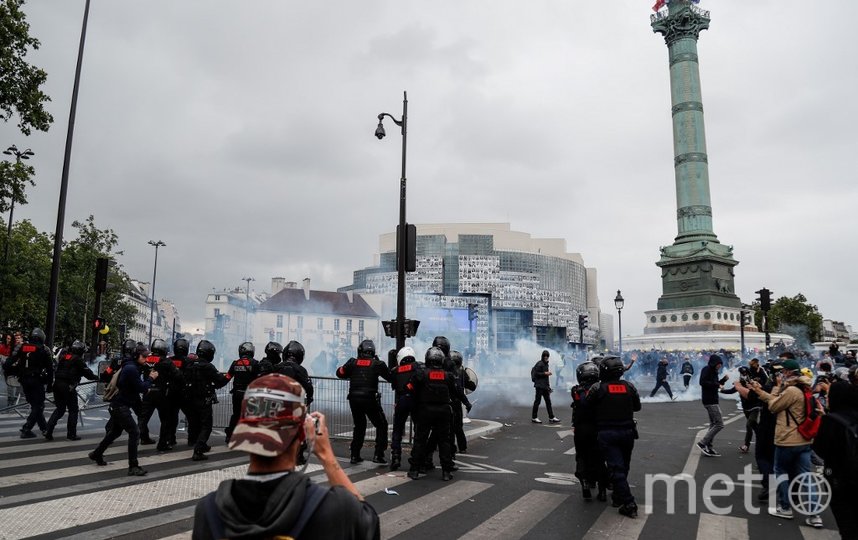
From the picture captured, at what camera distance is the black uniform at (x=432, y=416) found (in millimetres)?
7676

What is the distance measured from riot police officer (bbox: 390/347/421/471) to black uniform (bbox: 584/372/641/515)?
2.63 meters

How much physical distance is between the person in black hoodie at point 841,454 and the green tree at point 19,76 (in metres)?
16.5

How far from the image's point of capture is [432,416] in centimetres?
766

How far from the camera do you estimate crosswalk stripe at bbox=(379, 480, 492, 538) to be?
215 inches

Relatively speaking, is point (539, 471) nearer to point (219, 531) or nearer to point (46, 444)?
point (219, 531)

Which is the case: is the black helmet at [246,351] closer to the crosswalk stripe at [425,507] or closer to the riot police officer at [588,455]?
the crosswalk stripe at [425,507]

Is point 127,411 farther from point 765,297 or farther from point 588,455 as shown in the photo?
point 765,297

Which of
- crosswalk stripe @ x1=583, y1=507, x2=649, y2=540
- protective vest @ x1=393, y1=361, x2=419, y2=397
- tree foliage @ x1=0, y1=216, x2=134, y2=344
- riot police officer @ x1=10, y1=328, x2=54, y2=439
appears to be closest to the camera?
crosswalk stripe @ x1=583, y1=507, x2=649, y2=540

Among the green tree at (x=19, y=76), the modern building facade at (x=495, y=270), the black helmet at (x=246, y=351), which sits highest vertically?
the modern building facade at (x=495, y=270)

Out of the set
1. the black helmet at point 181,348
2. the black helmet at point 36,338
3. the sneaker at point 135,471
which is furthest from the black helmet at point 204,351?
the black helmet at point 36,338

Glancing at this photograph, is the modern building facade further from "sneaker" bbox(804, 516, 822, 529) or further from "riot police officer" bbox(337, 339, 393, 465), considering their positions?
"sneaker" bbox(804, 516, 822, 529)

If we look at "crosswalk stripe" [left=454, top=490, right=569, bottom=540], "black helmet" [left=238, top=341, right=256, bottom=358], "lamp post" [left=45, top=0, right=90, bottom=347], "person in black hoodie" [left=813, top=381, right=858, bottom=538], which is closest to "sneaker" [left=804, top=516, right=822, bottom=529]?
"person in black hoodie" [left=813, top=381, right=858, bottom=538]

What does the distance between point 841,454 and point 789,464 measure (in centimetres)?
181

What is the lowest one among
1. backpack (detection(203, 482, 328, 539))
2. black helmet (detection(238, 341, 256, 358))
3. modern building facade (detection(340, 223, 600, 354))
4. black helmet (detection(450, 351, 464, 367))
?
backpack (detection(203, 482, 328, 539))
